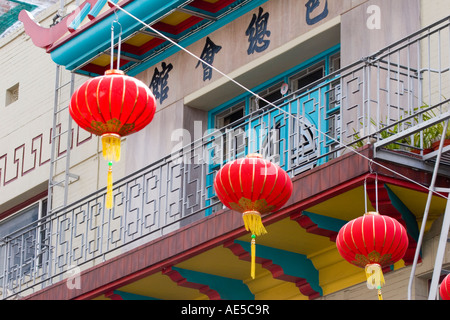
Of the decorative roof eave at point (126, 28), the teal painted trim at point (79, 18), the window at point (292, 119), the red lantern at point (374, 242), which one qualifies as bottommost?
the red lantern at point (374, 242)

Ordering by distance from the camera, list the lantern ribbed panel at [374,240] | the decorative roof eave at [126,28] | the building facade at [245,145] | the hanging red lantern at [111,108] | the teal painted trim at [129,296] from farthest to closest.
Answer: the decorative roof eave at [126,28] → the teal painted trim at [129,296] → the building facade at [245,145] → the hanging red lantern at [111,108] → the lantern ribbed panel at [374,240]

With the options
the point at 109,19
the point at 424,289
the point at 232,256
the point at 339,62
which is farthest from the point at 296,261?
the point at 109,19

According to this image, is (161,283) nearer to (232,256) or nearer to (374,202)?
(232,256)

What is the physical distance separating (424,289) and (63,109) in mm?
8245

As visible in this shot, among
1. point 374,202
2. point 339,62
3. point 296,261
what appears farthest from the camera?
point 339,62

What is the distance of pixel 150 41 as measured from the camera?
61.3ft

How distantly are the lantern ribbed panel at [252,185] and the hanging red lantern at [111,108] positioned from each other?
110 cm

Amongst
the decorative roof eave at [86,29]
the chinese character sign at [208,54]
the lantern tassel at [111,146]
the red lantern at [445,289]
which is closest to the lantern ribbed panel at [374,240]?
the red lantern at [445,289]

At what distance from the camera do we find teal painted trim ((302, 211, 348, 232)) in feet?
46.2

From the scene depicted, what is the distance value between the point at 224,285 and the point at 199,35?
4023mm

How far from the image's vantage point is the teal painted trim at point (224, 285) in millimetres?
15609

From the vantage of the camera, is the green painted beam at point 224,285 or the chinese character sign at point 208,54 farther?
the chinese character sign at point 208,54

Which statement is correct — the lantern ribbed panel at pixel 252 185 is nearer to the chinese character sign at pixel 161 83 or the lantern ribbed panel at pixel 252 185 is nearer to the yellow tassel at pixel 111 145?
the yellow tassel at pixel 111 145

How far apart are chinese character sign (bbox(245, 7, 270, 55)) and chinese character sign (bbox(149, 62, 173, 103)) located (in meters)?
1.68
